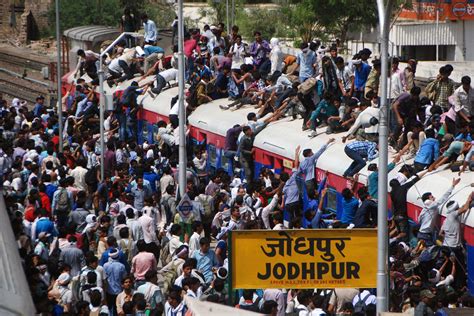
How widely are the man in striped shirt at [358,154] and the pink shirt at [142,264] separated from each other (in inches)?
197

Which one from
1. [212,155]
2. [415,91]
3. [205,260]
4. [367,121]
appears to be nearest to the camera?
[205,260]

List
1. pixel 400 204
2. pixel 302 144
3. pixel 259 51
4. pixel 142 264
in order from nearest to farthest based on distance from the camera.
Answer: pixel 142 264 → pixel 400 204 → pixel 302 144 → pixel 259 51

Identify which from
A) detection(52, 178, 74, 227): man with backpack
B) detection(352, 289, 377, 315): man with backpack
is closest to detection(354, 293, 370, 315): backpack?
detection(352, 289, 377, 315): man with backpack

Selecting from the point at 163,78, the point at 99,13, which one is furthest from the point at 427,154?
the point at 99,13

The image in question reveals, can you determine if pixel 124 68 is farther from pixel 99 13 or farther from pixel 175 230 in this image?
pixel 99 13

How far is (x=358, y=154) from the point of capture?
76.4ft

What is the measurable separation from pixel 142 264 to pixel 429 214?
416cm

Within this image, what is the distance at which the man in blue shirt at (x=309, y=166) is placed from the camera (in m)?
24.3

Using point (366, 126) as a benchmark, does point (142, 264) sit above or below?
below

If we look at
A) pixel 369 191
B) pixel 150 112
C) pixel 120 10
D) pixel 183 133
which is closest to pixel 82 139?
pixel 150 112

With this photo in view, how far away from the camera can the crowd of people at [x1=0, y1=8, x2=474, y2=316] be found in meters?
17.9

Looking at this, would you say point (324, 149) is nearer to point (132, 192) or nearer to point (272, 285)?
point (132, 192)

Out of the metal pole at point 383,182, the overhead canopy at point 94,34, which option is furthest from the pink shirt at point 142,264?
the overhead canopy at point 94,34

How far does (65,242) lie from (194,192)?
4.26 metres
